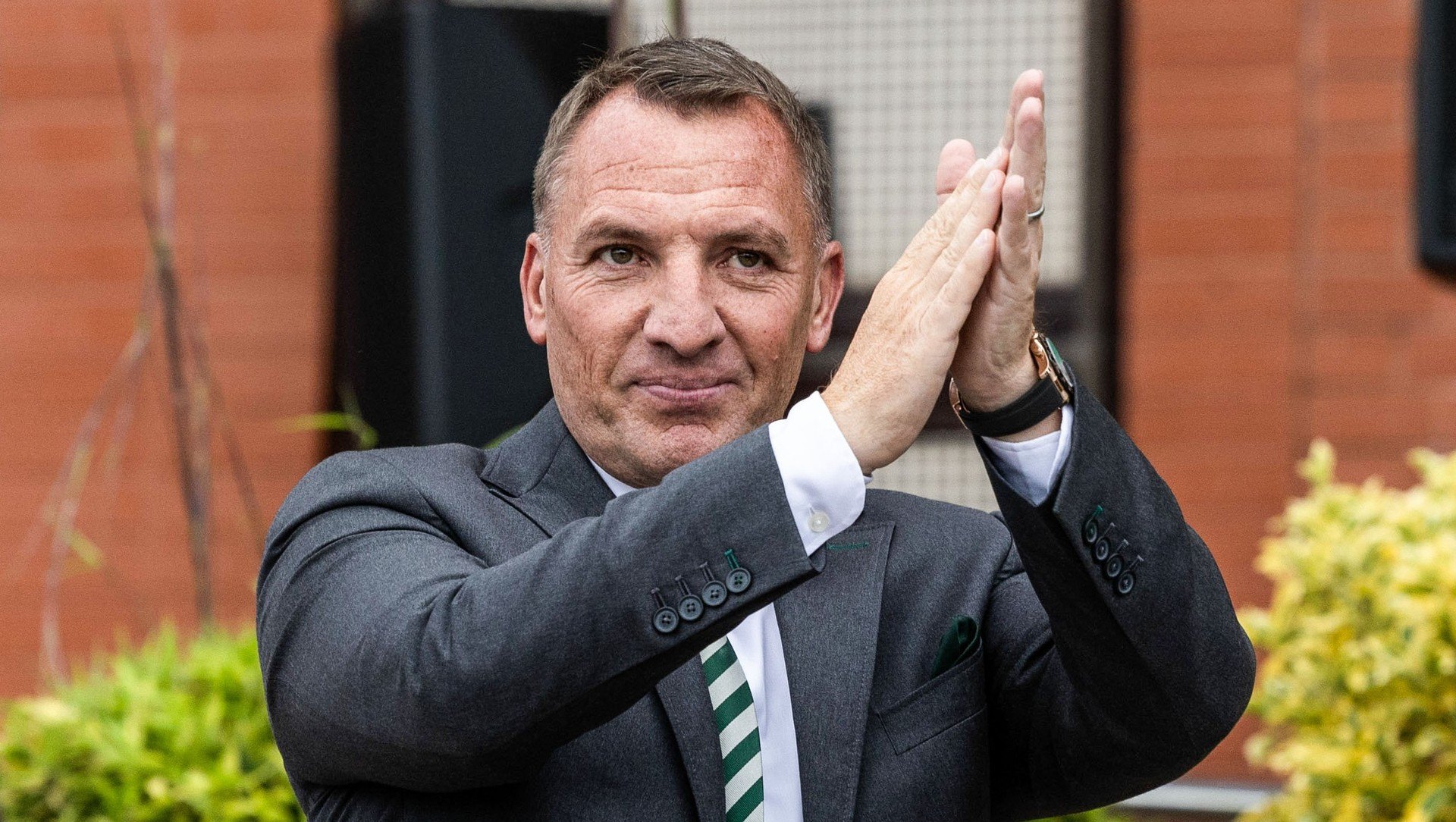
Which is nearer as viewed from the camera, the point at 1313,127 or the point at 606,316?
the point at 606,316

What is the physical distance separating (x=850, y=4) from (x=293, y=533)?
2.88 meters

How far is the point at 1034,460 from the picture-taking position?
4.91 ft

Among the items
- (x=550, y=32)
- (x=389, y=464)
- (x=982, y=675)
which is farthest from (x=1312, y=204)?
(x=389, y=464)

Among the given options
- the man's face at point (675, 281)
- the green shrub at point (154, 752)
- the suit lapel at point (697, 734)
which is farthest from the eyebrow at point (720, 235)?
the green shrub at point (154, 752)

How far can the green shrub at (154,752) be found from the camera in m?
2.85

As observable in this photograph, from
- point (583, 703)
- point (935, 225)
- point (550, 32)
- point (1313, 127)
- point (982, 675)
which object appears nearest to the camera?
point (583, 703)

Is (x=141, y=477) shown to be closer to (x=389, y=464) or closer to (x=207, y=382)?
(x=207, y=382)

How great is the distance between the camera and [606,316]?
1.66 metres

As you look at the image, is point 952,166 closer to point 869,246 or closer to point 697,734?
point 697,734

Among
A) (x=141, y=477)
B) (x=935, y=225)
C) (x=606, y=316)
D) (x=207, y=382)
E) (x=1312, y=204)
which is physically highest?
(x=935, y=225)

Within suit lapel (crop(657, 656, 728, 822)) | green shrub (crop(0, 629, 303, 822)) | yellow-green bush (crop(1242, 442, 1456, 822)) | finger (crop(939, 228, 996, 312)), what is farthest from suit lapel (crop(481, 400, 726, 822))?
yellow-green bush (crop(1242, 442, 1456, 822))

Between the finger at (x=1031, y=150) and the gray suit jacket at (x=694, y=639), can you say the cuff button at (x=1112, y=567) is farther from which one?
the finger at (x=1031, y=150)

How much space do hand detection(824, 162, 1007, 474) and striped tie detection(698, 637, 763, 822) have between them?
335 mm

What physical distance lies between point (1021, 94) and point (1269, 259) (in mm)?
2804
